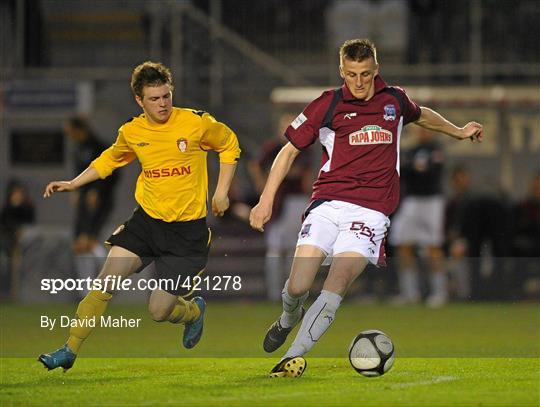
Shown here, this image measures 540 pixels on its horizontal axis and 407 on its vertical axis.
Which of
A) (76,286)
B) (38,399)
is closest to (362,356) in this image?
(38,399)

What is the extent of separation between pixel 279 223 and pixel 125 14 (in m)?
5.50

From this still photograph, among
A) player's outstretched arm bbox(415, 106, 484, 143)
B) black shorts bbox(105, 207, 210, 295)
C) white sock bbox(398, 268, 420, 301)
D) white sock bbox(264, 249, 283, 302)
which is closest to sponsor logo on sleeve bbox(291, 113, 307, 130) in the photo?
player's outstretched arm bbox(415, 106, 484, 143)

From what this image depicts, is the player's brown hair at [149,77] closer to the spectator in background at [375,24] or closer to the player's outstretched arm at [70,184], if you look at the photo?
the player's outstretched arm at [70,184]

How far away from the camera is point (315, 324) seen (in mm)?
8914

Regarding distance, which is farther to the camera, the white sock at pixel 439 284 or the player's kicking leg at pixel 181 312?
the white sock at pixel 439 284

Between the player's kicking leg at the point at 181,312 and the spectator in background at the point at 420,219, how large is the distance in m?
7.21

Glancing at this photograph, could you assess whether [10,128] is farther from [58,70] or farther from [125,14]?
[125,14]

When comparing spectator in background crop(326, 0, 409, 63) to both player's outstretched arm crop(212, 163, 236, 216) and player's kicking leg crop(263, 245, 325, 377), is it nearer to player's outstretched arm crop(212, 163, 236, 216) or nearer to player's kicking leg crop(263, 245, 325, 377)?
player's outstretched arm crop(212, 163, 236, 216)

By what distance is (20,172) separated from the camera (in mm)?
21406

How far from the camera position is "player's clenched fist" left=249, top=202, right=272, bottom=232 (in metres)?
8.75

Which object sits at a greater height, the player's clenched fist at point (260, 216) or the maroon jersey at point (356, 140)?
the maroon jersey at point (356, 140)

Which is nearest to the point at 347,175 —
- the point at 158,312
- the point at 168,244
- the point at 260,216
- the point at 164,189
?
the point at 260,216

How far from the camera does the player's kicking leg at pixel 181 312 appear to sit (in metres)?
10.1

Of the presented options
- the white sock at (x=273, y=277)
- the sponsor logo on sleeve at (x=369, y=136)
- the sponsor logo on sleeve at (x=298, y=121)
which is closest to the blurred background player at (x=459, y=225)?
the white sock at (x=273, y=277)
